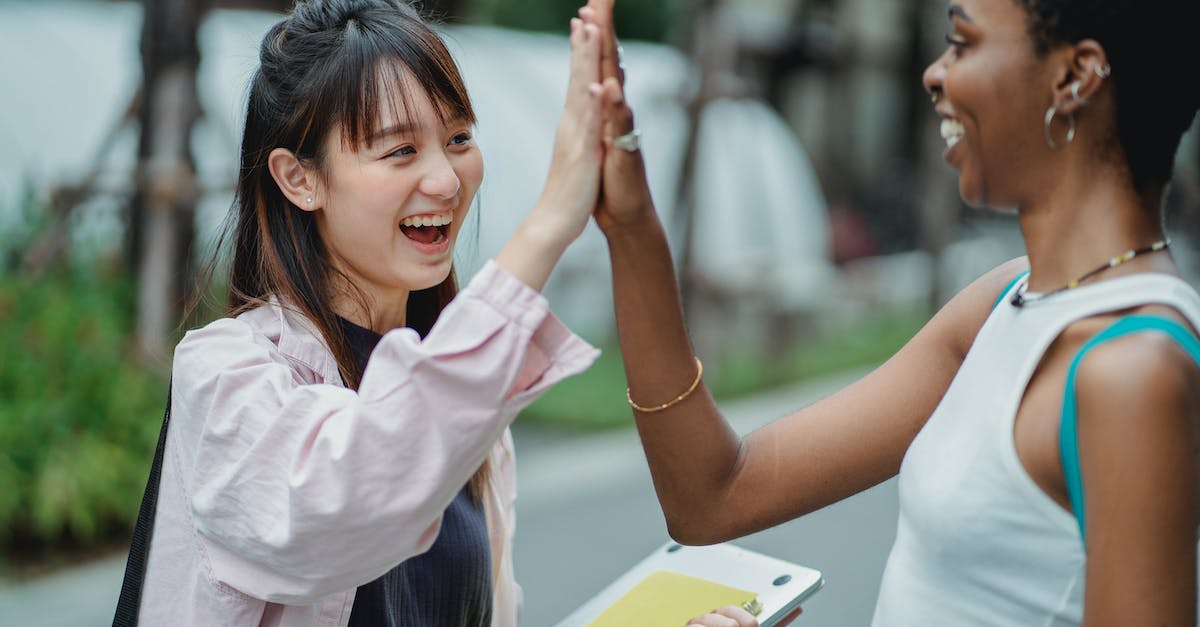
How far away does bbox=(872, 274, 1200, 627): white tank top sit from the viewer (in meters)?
1.20

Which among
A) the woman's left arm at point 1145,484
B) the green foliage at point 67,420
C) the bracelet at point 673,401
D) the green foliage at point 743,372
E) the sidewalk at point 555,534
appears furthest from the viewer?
the green foliage at point 743,372

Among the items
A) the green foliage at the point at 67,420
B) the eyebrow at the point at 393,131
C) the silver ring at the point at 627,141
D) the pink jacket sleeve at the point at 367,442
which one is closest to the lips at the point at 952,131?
the silver ring at the point at 627,141

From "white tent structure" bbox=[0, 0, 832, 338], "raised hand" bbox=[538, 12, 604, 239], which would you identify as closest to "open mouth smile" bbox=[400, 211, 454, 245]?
"raised hand" bbox=[538, 12, 604, 239]

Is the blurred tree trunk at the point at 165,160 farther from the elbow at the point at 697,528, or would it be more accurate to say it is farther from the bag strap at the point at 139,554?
the elbow at the point at 697,528

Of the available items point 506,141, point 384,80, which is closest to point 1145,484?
point 384,80

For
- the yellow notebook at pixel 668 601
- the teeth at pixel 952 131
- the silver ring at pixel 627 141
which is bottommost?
the yellow notebook at pixel 668 601

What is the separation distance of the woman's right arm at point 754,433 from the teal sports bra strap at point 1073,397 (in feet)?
1.23

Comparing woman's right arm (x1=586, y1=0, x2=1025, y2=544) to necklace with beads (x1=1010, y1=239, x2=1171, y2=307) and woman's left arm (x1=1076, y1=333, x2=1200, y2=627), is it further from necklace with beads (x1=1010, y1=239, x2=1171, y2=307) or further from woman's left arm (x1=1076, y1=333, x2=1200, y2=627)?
woman's left arm (x1=1076, y1=333, x2=1200, y2=627)

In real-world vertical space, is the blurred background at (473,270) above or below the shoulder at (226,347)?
below

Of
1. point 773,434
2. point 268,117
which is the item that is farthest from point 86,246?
point 773,434

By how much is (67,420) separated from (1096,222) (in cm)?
445

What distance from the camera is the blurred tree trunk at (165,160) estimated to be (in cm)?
511

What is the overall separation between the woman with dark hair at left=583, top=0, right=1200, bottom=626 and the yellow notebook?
1.25 ft

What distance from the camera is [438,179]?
1.63 metres
